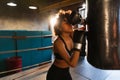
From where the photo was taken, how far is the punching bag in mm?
1329

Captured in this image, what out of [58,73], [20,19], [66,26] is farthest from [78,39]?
[20,19]

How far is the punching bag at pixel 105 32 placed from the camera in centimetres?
133

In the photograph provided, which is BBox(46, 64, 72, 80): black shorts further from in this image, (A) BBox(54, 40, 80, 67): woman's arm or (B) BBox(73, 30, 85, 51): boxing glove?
(B) BBox(73, 30, 85, 51): boxing glove

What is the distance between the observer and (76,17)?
5.05 feet

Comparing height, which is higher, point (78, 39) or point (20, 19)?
point (20, 19)

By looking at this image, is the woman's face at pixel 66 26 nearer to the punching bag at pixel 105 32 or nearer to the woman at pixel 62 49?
the woman at pixel 62 49

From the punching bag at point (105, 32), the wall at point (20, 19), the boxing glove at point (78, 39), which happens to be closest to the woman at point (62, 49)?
the boxing glove at point (78, 39)

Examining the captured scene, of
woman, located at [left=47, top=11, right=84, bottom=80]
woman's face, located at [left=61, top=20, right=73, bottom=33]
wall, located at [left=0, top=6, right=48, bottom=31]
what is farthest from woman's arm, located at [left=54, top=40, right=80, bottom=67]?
wall, located at [left=0, top=6, right=48, bottom=31]

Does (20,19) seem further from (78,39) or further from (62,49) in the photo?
(78,39)

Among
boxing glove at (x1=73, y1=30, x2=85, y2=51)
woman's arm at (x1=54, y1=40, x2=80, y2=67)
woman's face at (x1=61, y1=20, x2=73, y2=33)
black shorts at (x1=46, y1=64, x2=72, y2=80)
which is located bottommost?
black shorts at (x1=46, y1=64, x2=72, y2=80)

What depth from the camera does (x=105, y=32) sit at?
1366 mm

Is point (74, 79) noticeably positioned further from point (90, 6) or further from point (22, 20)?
point (22, 20)

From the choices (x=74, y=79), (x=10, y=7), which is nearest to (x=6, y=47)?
(x=74, y=79)

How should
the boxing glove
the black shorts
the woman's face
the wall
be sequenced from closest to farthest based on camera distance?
the boxing glove, the woman's face, the black shorts, the wall
